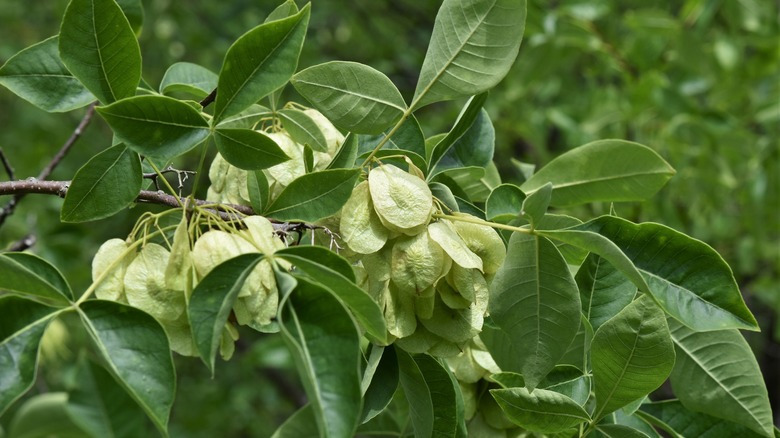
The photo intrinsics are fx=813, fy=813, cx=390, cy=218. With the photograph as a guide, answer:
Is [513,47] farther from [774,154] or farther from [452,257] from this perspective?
[774,154]

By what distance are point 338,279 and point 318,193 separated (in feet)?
0.68

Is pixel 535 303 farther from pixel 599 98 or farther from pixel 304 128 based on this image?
pixel 599 98

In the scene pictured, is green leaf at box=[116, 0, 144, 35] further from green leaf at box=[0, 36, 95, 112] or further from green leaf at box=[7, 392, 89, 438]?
green leaf at box=[7, 392, 89, 438]

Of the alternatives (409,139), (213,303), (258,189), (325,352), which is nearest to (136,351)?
(213,303)

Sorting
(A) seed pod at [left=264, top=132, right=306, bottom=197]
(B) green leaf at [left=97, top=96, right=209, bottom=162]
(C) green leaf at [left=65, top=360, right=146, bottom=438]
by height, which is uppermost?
(B) green leaf at [left=97, top=96, right=209, bottom=162]

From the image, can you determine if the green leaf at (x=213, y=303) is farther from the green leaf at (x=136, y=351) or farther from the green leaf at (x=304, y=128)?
the green leaf at (x=304, y=128)

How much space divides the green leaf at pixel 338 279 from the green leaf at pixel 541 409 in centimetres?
22

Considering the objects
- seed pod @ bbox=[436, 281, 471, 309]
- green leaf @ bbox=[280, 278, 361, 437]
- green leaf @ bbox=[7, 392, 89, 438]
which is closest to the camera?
green leaf @ bbox=[280, 278, 361, 437]

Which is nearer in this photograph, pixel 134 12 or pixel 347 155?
pixel 347 155

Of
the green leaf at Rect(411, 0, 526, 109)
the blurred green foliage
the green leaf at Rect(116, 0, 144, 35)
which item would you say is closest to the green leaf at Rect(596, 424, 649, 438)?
the green leaf at Rect(411, 0, 526, 109)

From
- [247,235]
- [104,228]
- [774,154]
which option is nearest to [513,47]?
[247,235]

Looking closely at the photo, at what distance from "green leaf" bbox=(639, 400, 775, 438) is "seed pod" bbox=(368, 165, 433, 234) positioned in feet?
1.41

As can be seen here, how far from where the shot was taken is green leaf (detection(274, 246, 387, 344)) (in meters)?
0.78

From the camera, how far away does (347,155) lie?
106 cm
